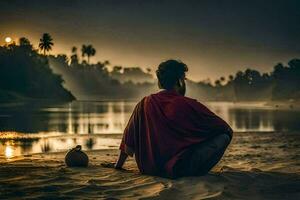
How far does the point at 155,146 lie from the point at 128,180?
737mm

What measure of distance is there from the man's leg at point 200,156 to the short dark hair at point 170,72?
1.14m

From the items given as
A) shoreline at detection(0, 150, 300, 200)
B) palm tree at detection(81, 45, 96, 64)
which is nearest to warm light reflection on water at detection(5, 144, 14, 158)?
shoreline at detection(0, 150, 300, 200)

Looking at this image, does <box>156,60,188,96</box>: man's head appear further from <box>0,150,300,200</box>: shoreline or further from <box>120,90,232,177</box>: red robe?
<box>0,150,300,200</box>: shoreline

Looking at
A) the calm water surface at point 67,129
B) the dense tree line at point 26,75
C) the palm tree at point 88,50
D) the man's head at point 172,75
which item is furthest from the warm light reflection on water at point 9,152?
the palm tree at point 88,50

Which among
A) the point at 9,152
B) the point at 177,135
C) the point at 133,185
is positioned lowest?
the point at 9,152

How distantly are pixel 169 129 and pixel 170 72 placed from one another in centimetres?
95

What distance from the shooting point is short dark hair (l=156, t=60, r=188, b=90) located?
24.3 ft

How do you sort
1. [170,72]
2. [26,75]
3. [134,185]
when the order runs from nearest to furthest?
[134,185]
[170,72]
[26,75]

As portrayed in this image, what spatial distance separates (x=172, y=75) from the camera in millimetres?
7434

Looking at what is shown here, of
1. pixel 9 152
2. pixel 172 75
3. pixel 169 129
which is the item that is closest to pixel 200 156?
pixel 169 129

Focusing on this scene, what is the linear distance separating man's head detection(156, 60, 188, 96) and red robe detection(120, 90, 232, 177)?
151 mm

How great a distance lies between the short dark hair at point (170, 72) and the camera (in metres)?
7.41

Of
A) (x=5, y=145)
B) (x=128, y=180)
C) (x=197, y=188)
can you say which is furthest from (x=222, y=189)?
(x=5, y=145)

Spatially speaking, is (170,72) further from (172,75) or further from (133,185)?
(133,185)
